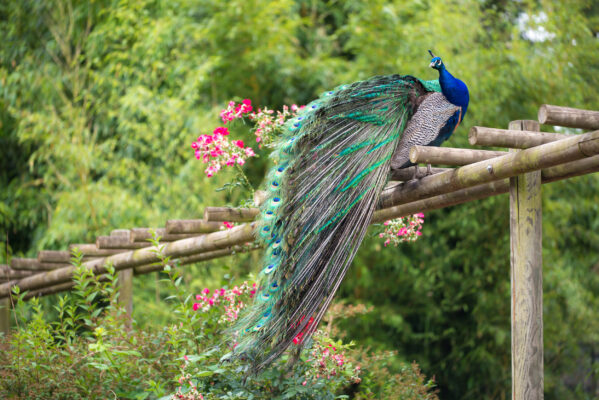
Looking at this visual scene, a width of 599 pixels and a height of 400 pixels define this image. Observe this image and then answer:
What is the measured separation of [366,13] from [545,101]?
1.59m

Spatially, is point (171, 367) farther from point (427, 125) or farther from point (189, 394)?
point (427, 125)

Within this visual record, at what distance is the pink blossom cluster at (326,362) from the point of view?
2676 mm

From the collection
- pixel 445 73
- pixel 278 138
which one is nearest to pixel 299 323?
pixel 278 138

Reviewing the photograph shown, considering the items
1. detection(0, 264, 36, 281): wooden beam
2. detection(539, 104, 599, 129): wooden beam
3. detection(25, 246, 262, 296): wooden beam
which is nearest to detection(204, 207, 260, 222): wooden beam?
detection(25, 246, 262, 296): wooden beam

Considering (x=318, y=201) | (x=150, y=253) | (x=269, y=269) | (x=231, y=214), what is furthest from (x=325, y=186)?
(x=150, y=253)

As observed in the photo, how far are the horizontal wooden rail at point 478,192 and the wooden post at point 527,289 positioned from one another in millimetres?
98

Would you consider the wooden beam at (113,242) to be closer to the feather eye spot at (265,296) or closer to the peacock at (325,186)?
the peacock at (325,186)

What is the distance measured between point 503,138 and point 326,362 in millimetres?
1133

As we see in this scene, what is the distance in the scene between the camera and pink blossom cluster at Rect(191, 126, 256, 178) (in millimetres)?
3086

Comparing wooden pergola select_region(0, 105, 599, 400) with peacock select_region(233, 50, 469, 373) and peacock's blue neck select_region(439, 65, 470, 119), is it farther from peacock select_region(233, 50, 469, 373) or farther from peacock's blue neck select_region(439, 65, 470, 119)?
peacock's blue neck select_region(439, 65, 470, 119)

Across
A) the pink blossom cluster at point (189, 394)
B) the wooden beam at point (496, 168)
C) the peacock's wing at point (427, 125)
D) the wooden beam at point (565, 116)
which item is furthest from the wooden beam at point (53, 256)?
the wooden beam at point (565, 116)

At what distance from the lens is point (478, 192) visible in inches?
110

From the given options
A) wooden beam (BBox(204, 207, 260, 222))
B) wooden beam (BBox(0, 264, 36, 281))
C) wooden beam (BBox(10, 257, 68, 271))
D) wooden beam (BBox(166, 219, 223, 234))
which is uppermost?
wooden beam (BBox(204, 207, 260, 222))

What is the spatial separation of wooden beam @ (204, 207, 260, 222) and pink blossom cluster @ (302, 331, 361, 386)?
0.63 metres
